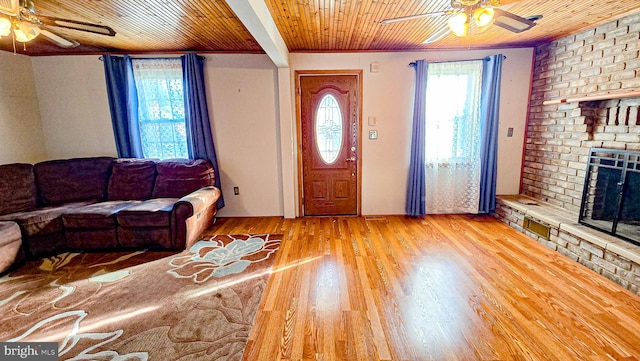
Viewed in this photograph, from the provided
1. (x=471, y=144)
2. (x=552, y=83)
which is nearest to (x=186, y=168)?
(x=471, y=144)

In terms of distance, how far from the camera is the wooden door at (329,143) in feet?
13.3

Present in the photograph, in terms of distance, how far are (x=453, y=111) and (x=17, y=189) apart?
5.54 meters

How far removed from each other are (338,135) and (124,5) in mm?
2767

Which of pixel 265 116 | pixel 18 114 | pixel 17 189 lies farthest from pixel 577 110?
pixel 18 114

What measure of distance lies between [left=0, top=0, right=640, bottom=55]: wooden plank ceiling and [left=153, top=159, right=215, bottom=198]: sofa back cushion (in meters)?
1.54

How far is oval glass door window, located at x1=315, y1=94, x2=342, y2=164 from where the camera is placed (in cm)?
411

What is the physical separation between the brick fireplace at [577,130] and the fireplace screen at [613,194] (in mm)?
120

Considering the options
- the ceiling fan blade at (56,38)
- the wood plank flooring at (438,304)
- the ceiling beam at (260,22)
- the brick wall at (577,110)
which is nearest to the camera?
the wood plank flooring at (438,304)

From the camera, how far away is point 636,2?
2.47 meters

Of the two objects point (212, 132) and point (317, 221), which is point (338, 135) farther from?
point (212, 132)

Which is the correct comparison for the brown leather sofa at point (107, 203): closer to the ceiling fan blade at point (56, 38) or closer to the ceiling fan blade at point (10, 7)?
the ceiling fan blade at point (56, 38)

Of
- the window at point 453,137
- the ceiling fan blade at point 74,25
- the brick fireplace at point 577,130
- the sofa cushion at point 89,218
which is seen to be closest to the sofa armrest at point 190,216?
the sofa cushion at point 89,218

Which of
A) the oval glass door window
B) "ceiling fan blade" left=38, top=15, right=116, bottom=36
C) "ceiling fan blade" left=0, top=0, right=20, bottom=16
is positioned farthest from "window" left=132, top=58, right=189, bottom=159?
the oval glass door window

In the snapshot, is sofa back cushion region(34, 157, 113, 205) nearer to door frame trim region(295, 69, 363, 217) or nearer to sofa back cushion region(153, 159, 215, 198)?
sofa back cushion region(153, 159, 215, 198)
